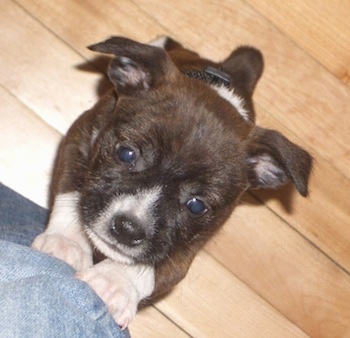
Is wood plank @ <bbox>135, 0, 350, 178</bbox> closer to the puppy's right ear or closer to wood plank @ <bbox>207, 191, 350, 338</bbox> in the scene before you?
wood plank @ <bbox>207, 191, 350, 338</bbox>

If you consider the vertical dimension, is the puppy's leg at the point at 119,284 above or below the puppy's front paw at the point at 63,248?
above

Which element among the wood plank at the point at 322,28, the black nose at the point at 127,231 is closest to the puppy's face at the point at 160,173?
the black nose at the point at 127,231

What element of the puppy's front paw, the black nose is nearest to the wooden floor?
the puppy's front paw

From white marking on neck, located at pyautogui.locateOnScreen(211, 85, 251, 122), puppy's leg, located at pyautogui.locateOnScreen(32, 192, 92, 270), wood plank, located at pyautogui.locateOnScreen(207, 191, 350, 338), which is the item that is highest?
white marking on neck, located at pyautogui.locateOnScreen(211, 85, 251, 122)

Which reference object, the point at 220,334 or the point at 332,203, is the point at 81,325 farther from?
the point at 332,203

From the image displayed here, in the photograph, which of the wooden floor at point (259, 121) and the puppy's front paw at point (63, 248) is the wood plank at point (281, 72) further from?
the puppy's front paw at point (63, 248)

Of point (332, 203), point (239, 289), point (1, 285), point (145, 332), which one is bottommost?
point (145, 332)

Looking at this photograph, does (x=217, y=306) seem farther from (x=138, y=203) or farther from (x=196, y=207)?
(x=138, y=203)

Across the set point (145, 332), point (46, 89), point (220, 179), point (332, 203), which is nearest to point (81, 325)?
point (220, 179)
